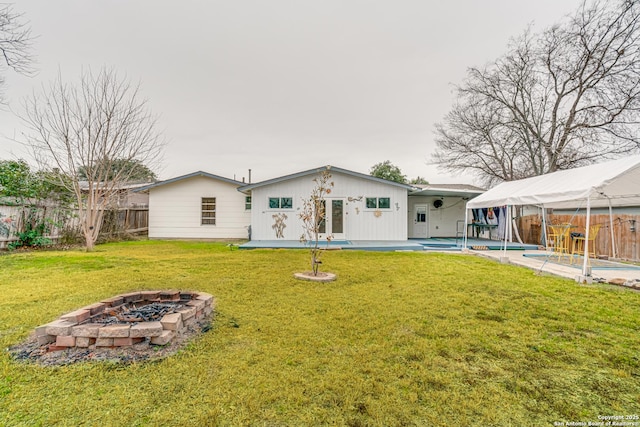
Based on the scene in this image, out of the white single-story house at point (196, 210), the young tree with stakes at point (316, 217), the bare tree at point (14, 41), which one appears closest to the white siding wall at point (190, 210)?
the white single-story house at point (196, 210)

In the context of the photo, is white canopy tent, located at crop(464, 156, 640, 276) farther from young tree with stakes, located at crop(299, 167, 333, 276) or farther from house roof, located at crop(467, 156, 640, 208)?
young tree with stakes, located at crop(299, 167, 333, 276)

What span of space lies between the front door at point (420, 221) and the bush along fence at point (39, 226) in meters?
14.6

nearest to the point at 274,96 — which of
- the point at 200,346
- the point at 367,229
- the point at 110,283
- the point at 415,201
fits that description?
the point at 367,229

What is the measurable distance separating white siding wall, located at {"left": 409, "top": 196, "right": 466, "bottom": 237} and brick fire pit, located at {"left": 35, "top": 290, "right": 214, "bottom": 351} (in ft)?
45.4

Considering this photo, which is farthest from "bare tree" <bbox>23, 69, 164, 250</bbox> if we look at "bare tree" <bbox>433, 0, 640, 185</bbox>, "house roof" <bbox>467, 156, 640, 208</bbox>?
"bare tree" <bbox>433, 0, 640, 185</bbox>

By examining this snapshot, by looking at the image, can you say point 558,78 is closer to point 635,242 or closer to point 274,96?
point 635,242

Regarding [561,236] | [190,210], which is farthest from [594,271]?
[190,210]

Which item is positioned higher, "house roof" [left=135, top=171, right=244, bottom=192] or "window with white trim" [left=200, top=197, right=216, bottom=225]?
"house roof" [left=135, top=171, right=244, bottom=192]

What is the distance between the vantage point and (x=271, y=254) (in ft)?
30.7

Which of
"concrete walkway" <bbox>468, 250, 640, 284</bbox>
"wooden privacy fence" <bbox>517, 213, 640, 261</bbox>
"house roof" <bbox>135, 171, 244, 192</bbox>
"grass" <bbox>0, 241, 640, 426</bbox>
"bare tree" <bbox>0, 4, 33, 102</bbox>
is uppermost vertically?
"bare tree" <bbox>0, 4, 33, 102</bbox>

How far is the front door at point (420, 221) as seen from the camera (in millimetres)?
15625

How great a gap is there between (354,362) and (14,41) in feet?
35.7

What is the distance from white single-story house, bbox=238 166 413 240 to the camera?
12.6 metres

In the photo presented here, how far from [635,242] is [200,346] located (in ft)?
39.7
